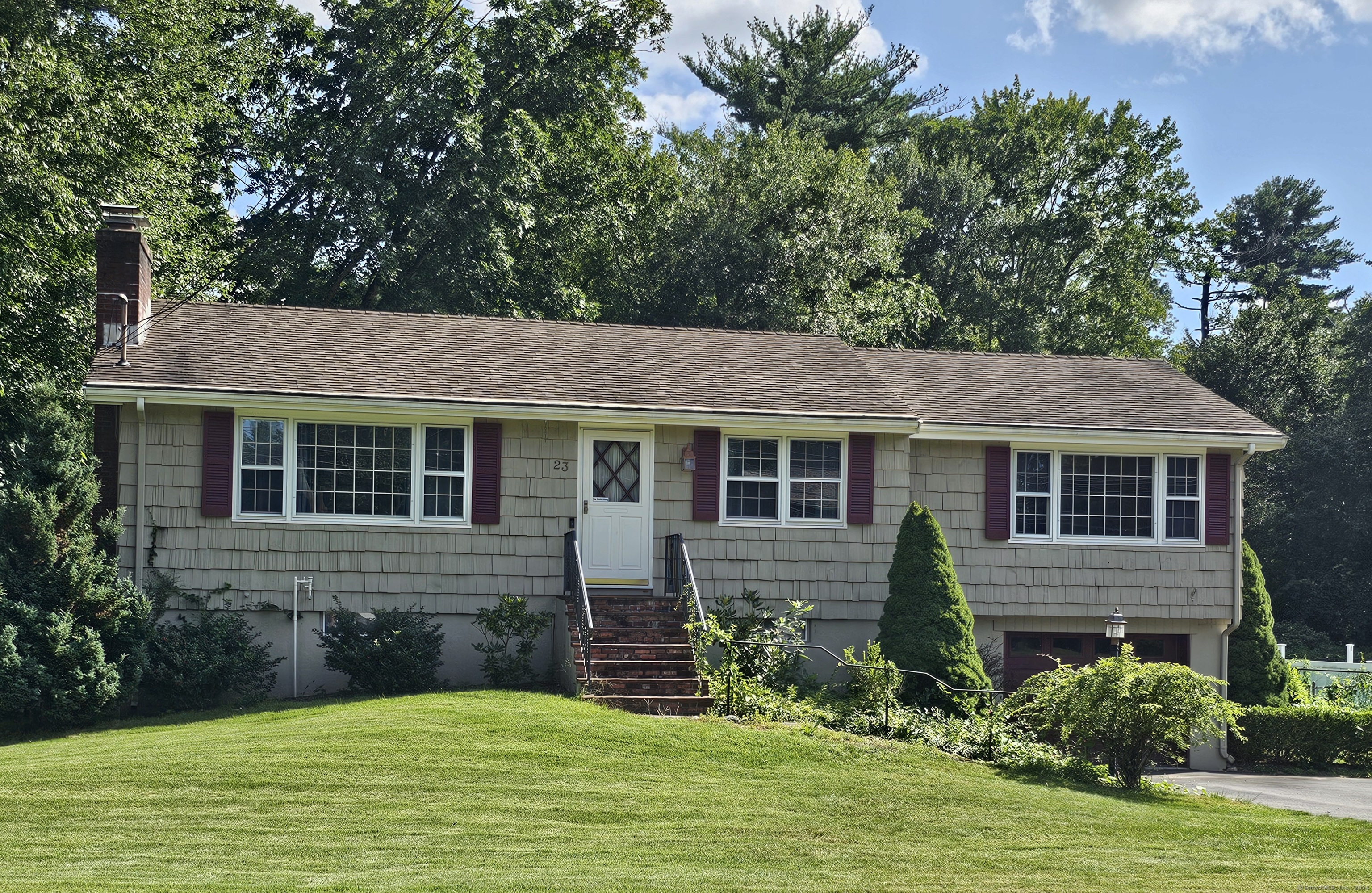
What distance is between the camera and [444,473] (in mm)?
16391

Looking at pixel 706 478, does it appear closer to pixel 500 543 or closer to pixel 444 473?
pixel 500 543

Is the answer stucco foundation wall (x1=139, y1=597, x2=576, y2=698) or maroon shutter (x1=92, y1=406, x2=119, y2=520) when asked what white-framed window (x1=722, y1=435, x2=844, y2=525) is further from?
maroon shutter (x1=92, y1=406, x2=119, y2=520)

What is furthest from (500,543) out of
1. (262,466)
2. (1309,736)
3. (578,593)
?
(1309,736)

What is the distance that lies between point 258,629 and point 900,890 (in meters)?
10.1

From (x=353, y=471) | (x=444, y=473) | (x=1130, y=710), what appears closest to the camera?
(x=1130, y=710)

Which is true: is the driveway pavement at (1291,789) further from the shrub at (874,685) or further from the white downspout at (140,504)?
the white downspout at (140,504)

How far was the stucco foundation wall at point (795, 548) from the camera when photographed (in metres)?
16.9

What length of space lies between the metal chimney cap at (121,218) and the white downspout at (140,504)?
276 centimetres

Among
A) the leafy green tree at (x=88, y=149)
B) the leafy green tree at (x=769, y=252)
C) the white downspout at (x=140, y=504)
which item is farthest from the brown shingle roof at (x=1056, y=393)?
the leafy green tree at (x=88, y=149)

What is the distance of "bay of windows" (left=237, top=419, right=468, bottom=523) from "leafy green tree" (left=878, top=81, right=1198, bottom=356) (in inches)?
804

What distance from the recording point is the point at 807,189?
30.0 meters

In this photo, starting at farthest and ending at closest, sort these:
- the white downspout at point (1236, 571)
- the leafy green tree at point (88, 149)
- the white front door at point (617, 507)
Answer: the white downspout at point (1236, 571)
the leafy green tree at point (88, 149)
the white front door at point (617, 507)

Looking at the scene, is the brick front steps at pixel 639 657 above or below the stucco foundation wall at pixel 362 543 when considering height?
below

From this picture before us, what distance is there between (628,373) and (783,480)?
264 centimetres
